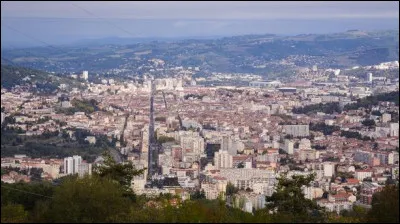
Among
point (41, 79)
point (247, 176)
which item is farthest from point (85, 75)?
point (247, 176)

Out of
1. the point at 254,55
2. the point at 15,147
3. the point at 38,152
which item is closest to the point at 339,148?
the point at 38,152

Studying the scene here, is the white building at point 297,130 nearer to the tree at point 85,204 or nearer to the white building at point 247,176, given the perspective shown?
the white building at point 247,176

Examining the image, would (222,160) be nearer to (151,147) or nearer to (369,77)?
(151,147)

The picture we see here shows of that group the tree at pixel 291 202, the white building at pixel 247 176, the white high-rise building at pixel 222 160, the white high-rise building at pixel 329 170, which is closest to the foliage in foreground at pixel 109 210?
the tree at pixel 291 202

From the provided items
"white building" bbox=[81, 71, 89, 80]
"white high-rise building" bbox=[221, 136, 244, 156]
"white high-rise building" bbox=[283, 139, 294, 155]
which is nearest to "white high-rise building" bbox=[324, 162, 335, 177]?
"white high-rise building" bbox=[283, 139, 294, 155]

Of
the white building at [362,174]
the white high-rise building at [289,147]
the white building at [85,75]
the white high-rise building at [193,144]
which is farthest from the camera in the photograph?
the white building at [85,75]
